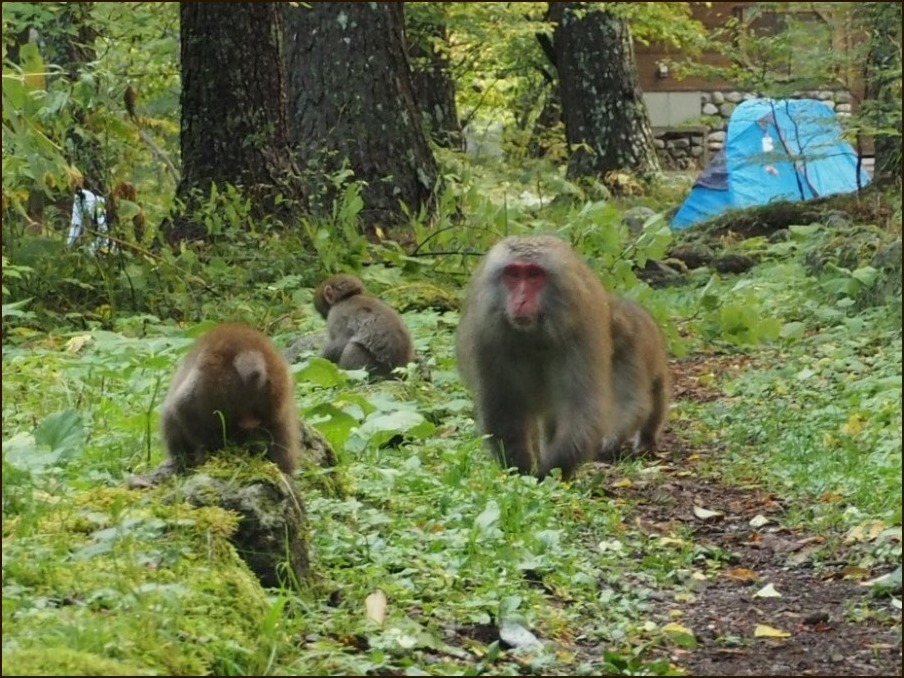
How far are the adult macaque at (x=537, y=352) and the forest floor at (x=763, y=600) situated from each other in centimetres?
48

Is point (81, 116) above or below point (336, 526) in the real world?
above

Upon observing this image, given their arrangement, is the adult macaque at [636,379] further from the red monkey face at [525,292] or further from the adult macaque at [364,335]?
the adult macaque at [364,335]

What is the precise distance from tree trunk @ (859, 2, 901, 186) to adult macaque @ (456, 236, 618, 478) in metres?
3.41

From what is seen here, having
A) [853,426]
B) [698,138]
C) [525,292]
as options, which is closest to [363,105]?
[525,292]

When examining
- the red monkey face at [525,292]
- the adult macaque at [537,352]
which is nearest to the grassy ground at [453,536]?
the adult macaque at [537,352]

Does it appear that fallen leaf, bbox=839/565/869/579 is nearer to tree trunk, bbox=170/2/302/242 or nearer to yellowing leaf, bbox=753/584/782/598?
yellowing leaf, bbox=753/584/782/598

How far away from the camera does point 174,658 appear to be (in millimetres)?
3850

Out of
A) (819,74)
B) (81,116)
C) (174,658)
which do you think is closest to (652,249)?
(819,74)

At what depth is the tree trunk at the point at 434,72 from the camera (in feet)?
65.3

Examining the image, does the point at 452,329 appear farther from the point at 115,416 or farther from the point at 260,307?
the point at 115,416

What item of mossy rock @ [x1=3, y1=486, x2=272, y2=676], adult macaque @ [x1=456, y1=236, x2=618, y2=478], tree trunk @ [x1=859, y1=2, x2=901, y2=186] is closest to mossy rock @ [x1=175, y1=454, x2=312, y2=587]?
mossy rock @ [x1=3, y1=486, x2=272, y2=676]

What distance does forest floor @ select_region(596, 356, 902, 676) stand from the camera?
4832 mm

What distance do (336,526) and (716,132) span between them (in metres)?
27.0

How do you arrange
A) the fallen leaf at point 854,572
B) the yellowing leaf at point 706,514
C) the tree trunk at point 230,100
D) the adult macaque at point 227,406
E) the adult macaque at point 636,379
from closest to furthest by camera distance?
the adult macaque at point 227,406 → the fallen leaf at point 854,572 → the yellowing leaf at point 706,514 → the adult macaque at point 636,379 → the tree trunk at point 230,100
